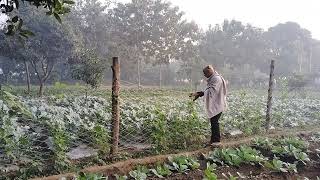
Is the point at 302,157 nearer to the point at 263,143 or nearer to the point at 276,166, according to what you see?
the point at 276,166

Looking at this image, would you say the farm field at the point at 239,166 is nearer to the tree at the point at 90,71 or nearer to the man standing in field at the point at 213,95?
the man standing in field at the point at 213,95

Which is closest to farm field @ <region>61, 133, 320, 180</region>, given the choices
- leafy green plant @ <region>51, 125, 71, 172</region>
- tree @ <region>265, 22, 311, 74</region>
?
leafy green plant @ <region>51, 125, 71, 172</region>

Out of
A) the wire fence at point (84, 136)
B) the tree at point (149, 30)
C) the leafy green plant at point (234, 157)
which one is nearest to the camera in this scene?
the wire fence at point (84, 136)

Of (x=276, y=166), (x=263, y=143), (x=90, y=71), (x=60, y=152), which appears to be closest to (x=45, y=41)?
(x=90, y=71)

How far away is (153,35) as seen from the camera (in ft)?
115

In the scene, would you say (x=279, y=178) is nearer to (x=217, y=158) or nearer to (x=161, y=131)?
(x=217, y=158)

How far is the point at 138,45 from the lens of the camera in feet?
115

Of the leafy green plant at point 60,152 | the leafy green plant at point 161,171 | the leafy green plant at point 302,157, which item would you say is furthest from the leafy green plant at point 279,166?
the leafy green plant at point 60,152

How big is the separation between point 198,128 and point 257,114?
10.6ft

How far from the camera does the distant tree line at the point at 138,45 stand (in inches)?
932

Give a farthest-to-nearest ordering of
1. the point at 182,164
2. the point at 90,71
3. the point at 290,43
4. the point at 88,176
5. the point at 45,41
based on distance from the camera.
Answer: the point at 290,43 → the point at 45,41 → the point at 90,71 → the point at 182,164 → the point at 88,176

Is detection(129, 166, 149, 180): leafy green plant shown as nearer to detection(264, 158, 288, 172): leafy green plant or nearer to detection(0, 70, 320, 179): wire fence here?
detection(0, 70, 320, 179): wire fence

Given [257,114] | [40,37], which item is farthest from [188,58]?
[257,114]

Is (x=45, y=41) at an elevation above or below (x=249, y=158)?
above
